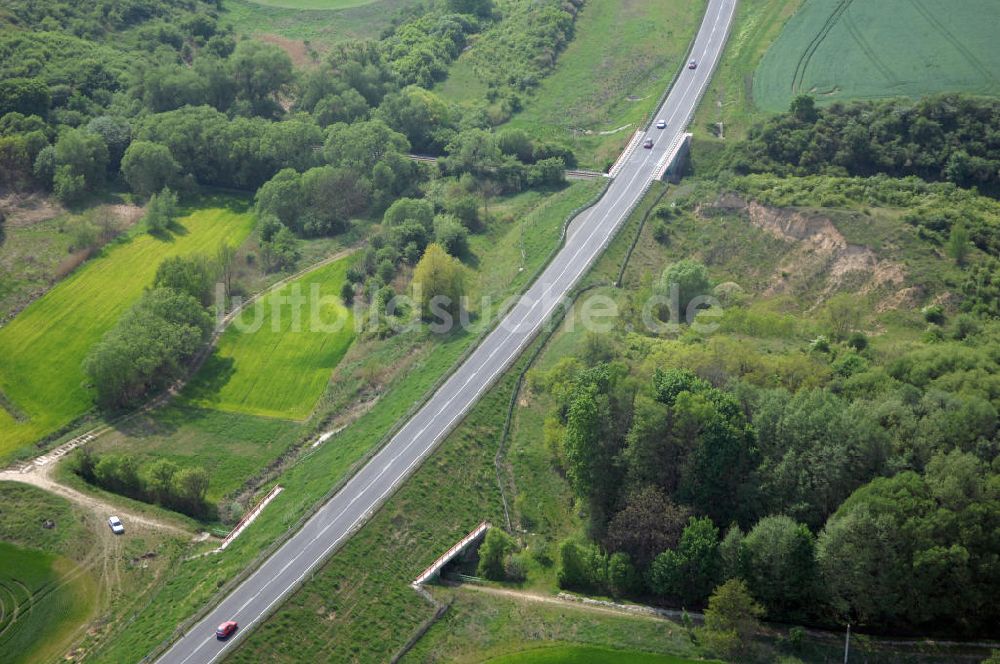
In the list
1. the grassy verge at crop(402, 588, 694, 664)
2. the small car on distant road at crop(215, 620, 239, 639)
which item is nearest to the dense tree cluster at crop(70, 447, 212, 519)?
the small car on distant road at crop(215, 620, 239, 639)

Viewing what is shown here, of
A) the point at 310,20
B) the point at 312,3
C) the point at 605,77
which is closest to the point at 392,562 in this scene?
the point at 605,77

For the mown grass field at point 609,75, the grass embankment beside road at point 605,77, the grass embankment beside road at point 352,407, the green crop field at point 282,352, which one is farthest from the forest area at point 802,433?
the grass embankment beside road at point 605,77

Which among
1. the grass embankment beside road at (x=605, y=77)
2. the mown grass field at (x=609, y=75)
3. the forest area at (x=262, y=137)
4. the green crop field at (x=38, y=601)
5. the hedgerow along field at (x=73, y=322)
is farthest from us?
the grass embankment beside road at (x=605, y=77)

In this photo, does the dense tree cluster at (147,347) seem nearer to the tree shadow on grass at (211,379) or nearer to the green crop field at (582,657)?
the tree shadow on grass at (211,379)

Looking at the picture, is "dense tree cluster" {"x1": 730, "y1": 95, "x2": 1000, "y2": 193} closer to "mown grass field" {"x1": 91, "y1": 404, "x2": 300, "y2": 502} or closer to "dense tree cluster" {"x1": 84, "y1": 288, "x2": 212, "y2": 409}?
"mown grass field" {"x1": 91, "y1": 404, "x2": 300, "y2": 502}

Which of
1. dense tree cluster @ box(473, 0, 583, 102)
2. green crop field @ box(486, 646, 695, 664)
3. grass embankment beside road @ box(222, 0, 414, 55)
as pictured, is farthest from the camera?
grass embankment beside road @ box(222, 0, 414, 55)

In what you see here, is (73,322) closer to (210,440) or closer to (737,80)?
(210,440)
